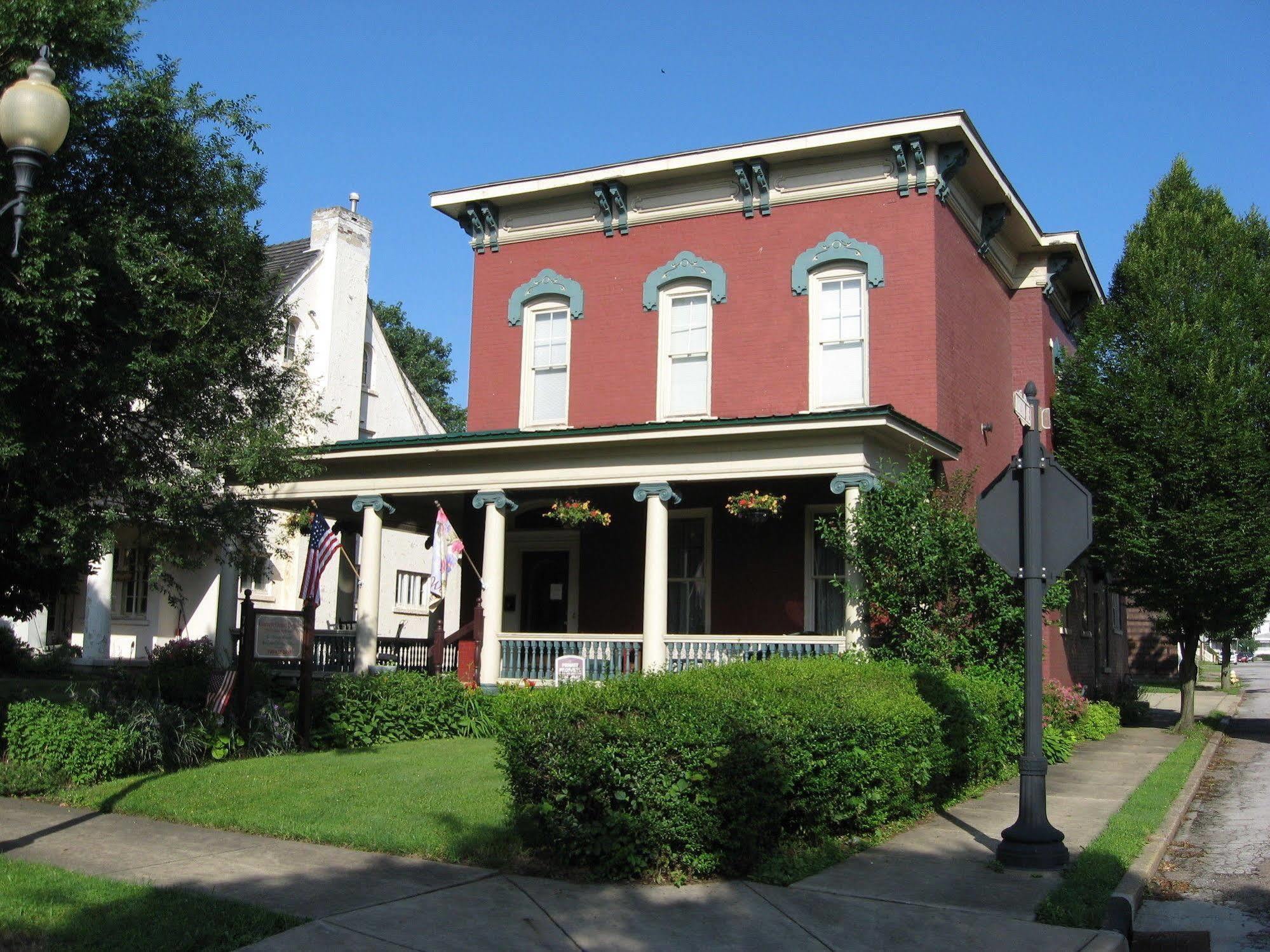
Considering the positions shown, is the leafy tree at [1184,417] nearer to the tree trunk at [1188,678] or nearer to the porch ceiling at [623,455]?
the tree trunk at [1188,678]

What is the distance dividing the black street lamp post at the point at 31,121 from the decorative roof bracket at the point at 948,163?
12776mm

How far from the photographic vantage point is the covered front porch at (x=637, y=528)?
52.1ft

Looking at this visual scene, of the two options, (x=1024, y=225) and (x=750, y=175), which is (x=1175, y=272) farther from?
(x=750, y=175)

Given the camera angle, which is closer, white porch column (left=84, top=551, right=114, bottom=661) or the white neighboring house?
white porch column (left=84, top=551, right=114, bottom=661)

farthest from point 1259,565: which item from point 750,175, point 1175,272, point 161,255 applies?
point 161,255

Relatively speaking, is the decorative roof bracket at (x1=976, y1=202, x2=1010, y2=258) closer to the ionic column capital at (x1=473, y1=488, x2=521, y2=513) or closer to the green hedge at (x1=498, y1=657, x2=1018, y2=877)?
the ionic column capital at (x1=473, y1=488, x2=521, y2=513)

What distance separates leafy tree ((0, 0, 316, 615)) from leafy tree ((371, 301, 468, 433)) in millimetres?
41610

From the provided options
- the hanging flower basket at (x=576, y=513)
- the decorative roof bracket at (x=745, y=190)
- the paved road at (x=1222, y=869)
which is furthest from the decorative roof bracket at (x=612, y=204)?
the paved road at (x=1222, y=869)

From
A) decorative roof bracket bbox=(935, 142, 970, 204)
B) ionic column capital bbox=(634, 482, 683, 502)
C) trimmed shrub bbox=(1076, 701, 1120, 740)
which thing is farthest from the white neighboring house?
trimmed shrub bbox=(1076, 701, 1120, 740)

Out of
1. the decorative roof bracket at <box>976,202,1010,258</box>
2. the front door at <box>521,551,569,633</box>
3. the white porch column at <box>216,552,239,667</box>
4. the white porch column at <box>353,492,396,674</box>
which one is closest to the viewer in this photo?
the white porch column at <box>353,492,396,674</box>

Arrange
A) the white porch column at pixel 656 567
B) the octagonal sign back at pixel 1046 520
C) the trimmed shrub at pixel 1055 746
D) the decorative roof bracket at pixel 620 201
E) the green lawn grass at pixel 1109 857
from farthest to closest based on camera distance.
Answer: the decorative roof bracket at pixel 620 201
the white porch column at pixel 656 567
the trimmed shrub at pixel 1055 746
the octagonal sign back at pixel 1046 520
the green lawn grass at pixel 1109 857

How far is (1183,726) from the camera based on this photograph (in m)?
20.3

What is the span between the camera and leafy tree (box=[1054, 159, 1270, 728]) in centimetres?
1820

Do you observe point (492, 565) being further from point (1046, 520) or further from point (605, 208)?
point (1046, 520)
